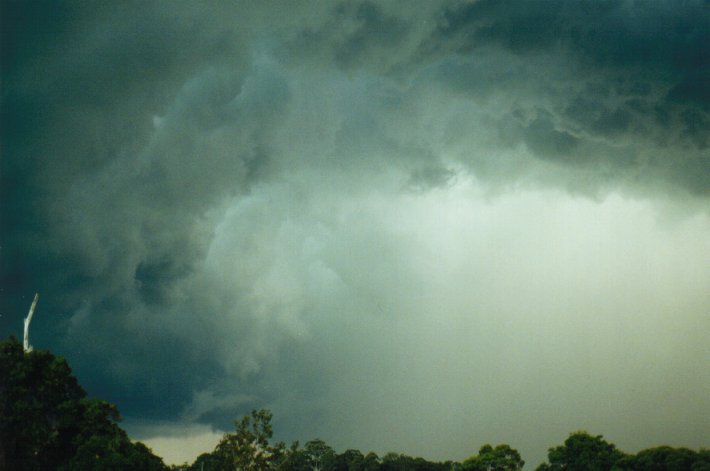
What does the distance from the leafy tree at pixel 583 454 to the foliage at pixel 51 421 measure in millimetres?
63917

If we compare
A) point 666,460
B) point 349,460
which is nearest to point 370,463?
point 349,460

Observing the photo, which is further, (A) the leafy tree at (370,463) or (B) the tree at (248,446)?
(A) the leafy tree at (370,463)

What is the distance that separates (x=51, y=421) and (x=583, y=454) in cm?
7428

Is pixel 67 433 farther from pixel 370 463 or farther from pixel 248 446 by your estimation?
pixel 370 463

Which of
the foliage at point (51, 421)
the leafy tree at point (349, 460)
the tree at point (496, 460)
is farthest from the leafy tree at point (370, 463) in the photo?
the foliage at point (51, 421)

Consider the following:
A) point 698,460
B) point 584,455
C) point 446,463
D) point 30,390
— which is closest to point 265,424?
point 30,390

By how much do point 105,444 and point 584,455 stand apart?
Result: 6992 cm

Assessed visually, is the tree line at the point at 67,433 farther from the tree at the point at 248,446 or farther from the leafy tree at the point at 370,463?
the leafy tree at the point at 370,463

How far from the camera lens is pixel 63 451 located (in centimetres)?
5681

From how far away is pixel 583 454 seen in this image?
94.0 meters

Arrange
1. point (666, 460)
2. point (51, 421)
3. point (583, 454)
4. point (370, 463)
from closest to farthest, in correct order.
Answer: point (51, 421)
point (666, 460)
point (583, 454)
point (370, 463)

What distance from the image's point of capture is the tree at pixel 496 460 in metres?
102

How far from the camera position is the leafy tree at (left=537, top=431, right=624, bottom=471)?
9312 cm

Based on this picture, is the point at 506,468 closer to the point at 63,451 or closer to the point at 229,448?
the point at 229,448
